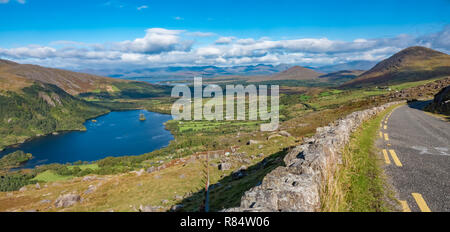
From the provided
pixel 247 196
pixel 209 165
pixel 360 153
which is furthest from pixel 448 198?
pixel 209 165

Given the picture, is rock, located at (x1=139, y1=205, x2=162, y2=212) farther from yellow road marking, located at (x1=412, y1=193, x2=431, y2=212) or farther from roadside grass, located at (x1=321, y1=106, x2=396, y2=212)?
yellow road marking, located at (x1=412, y1=193, x2=431, y2=212)

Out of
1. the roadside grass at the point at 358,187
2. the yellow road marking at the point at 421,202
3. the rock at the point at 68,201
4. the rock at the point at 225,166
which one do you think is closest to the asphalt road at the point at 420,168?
the yellow road marking at the point at 421,202

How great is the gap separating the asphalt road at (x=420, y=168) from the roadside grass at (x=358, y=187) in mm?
601

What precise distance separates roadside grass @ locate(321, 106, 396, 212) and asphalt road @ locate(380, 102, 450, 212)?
60cm

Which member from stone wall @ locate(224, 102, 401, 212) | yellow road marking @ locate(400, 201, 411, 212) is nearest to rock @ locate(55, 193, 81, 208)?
stone wall @ locate(224, 102, 401, 212)

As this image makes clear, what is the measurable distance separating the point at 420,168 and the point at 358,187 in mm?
4672

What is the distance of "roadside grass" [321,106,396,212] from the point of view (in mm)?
9484

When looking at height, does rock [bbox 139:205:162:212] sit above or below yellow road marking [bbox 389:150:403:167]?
below

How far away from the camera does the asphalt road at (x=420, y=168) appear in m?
9.23

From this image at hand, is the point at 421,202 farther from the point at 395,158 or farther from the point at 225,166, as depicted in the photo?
the point at 225,166
